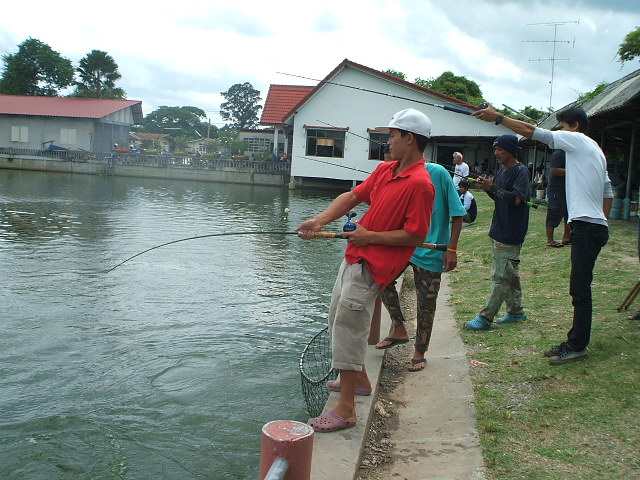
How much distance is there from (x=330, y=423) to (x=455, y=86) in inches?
1804

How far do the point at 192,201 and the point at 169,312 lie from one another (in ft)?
57.6

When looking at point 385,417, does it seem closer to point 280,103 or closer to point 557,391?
point 557,391

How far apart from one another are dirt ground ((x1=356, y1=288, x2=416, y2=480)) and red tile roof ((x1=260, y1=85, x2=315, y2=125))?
35.6m

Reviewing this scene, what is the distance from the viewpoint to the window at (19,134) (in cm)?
4912

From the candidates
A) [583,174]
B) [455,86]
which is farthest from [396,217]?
[455,86]

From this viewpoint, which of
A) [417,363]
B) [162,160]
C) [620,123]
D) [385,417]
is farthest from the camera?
[162,160]

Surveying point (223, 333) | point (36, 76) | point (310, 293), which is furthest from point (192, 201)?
A: point (36, 76)

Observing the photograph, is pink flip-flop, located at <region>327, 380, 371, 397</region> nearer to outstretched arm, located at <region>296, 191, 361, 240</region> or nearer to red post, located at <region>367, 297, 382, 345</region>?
red post, located at <region>367, 297, 382, 345</region>

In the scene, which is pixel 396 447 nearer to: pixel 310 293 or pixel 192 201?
pixel 310 293

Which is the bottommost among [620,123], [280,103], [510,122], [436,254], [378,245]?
[436,254]

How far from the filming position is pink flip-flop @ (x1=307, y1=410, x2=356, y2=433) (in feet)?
12.7

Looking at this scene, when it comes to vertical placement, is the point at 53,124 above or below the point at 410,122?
above

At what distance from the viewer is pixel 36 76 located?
6788 centimetres

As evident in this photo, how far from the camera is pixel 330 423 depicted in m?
3.90
